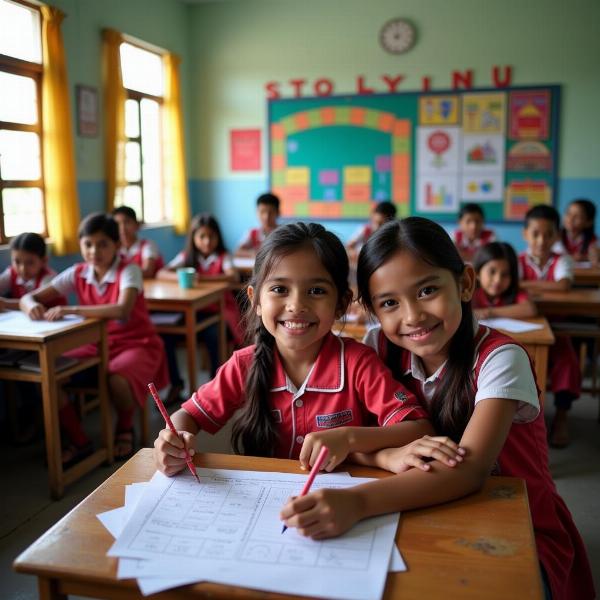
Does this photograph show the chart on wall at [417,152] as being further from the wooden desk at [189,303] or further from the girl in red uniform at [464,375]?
the girl in red uniform at [464,375]

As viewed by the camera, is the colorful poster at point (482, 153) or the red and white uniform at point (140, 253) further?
the colorful poster at point (482, 153)

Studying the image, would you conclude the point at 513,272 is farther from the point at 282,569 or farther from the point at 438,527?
the point at 282,569

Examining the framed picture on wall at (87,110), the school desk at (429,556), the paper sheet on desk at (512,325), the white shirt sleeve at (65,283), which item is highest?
the framed picture on wall at (87,110)

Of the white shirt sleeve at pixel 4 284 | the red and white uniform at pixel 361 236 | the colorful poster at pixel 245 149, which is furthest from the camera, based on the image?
the colorful poster at pixel 245 149

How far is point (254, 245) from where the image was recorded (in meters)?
5.25

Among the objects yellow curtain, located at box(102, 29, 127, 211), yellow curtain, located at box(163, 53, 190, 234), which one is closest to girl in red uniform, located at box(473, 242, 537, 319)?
yellow curtain, located at box(102, 29, 127, 211)

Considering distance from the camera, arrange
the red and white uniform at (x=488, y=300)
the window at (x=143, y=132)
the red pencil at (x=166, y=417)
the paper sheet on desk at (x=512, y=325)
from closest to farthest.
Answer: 1. the red pencil at (x=166, y=417)
2. the paper sheet on desk at (x=512, y=325)
3. the red and white uniform at (x=488, y=300)
4. the window at (x=143, y=132)

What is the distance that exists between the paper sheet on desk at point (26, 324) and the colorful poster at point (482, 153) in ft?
14.0

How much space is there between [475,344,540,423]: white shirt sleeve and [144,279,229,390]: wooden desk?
2.42 m

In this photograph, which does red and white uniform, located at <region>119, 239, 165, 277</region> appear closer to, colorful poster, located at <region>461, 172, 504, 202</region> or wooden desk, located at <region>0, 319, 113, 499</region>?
wooden desk, located at <region>0, 319, 113, 499</region>

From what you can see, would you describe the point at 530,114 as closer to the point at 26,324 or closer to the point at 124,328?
the point at 124,328

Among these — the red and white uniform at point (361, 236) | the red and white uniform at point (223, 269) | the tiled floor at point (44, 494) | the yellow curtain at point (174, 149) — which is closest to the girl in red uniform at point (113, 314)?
the tiled floor at point (44, 494)

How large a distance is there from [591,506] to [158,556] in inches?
85.3

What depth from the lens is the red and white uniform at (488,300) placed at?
294cm
